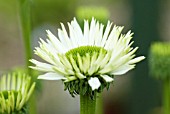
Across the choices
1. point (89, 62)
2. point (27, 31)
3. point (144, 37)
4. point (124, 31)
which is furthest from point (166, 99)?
point (124, 31)

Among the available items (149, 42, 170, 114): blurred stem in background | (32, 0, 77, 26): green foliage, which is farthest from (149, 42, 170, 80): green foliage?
(32, 0, 77, 26): green foliage

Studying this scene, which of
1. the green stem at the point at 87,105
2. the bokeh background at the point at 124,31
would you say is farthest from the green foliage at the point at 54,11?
A: the green stem at the point at 87,105

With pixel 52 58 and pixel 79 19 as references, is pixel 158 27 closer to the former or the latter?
pixel 79 19

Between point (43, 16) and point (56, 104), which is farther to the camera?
point (43, 16)

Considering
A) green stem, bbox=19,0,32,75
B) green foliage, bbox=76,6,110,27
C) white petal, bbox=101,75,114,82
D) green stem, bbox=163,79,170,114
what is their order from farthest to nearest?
green foliage, bbox=76,6,110,27
green stem, bbox=163,79,170,114
green stem, bbox=19,0,32,75
white petal, bbox=101,75,114,82

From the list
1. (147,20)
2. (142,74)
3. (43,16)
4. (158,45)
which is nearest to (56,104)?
(43,16)

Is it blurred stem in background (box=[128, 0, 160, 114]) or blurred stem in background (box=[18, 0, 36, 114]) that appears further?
blurred stem in background (box=[128, 0, 160, 114])

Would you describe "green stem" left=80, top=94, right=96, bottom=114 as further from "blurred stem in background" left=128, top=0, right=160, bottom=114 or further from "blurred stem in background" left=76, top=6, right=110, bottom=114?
"blurred stem in background" left=128, top=0, right=160, bottom=114
